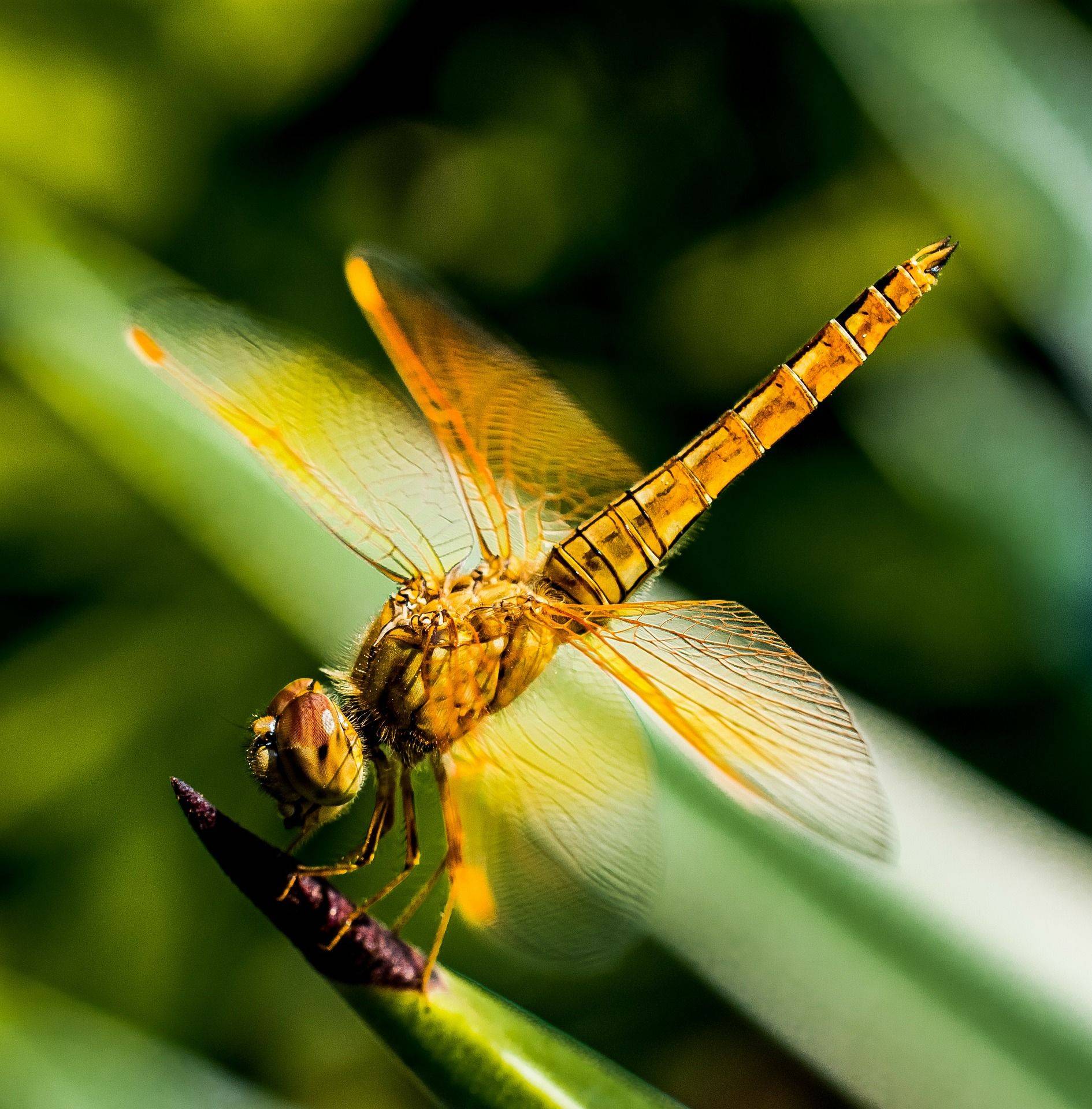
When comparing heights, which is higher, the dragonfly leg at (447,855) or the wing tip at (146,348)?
the wing tip at (146,348)

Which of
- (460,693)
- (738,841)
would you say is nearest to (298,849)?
(460,693)

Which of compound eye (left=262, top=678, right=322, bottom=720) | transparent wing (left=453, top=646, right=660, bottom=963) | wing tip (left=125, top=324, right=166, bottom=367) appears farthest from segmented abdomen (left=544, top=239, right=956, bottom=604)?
wing tip (left=125, top=324, right=166, bottom=367)

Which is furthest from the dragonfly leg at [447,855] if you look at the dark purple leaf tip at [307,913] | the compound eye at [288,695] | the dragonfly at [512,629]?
the dark purple leaf tip at [307,913]

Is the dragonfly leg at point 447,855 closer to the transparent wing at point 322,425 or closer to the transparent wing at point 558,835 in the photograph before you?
the transparent wing at point 558,835

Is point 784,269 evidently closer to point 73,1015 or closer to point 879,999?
point 879,999

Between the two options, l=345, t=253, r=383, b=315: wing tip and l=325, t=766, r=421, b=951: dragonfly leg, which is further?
l=345, t=253, r=383, b=315: wing tip

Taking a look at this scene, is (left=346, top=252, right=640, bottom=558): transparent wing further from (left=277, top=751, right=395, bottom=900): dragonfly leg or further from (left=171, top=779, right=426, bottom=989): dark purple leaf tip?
(left=171, top=779, right=426, bottom=989): dark purple leaf tip
